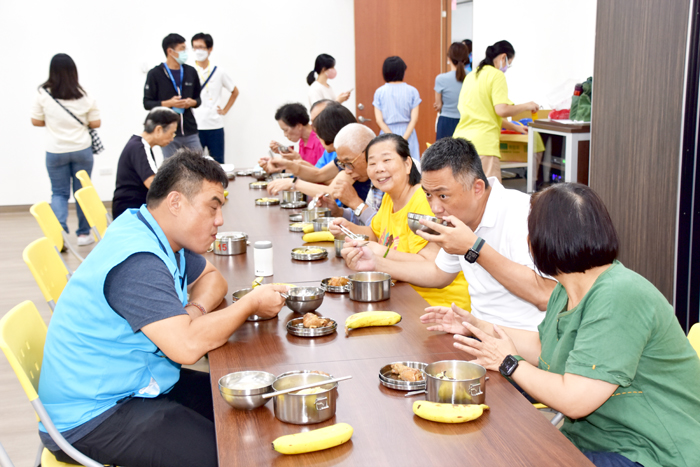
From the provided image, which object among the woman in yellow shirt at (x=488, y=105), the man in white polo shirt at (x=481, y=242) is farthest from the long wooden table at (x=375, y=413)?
the woman in yellow shirt at (x=488, y=105)

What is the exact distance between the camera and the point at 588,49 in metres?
6.17

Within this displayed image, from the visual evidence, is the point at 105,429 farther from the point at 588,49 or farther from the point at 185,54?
the point at 588,49

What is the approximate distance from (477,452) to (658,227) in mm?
2335

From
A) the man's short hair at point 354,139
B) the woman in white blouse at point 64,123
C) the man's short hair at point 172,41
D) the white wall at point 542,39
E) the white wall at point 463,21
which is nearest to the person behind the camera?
the man's short hair at point 354,139

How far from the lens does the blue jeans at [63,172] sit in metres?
5.61

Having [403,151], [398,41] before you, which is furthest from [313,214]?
[398,41]

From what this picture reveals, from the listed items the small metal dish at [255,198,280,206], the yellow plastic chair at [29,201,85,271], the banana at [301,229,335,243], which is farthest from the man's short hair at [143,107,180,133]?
the banana at [301,229,335,243]

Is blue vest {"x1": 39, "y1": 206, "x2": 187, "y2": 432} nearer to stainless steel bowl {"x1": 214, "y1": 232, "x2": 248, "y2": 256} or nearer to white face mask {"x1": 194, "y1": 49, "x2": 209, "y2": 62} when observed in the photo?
stainless steel bowl {"x1": 214, "y1": 232, "x2": 248, "y2": 256}

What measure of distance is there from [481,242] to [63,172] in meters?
4.84

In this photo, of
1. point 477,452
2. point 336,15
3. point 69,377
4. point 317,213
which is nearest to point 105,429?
point 69,377

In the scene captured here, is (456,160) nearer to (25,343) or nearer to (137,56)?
(25,343)

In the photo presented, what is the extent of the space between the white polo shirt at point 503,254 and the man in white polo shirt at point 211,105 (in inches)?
216

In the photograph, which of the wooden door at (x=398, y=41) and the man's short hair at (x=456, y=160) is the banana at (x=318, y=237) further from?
the wooden door at (x=398, y=41)

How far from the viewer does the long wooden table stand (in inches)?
45.4
